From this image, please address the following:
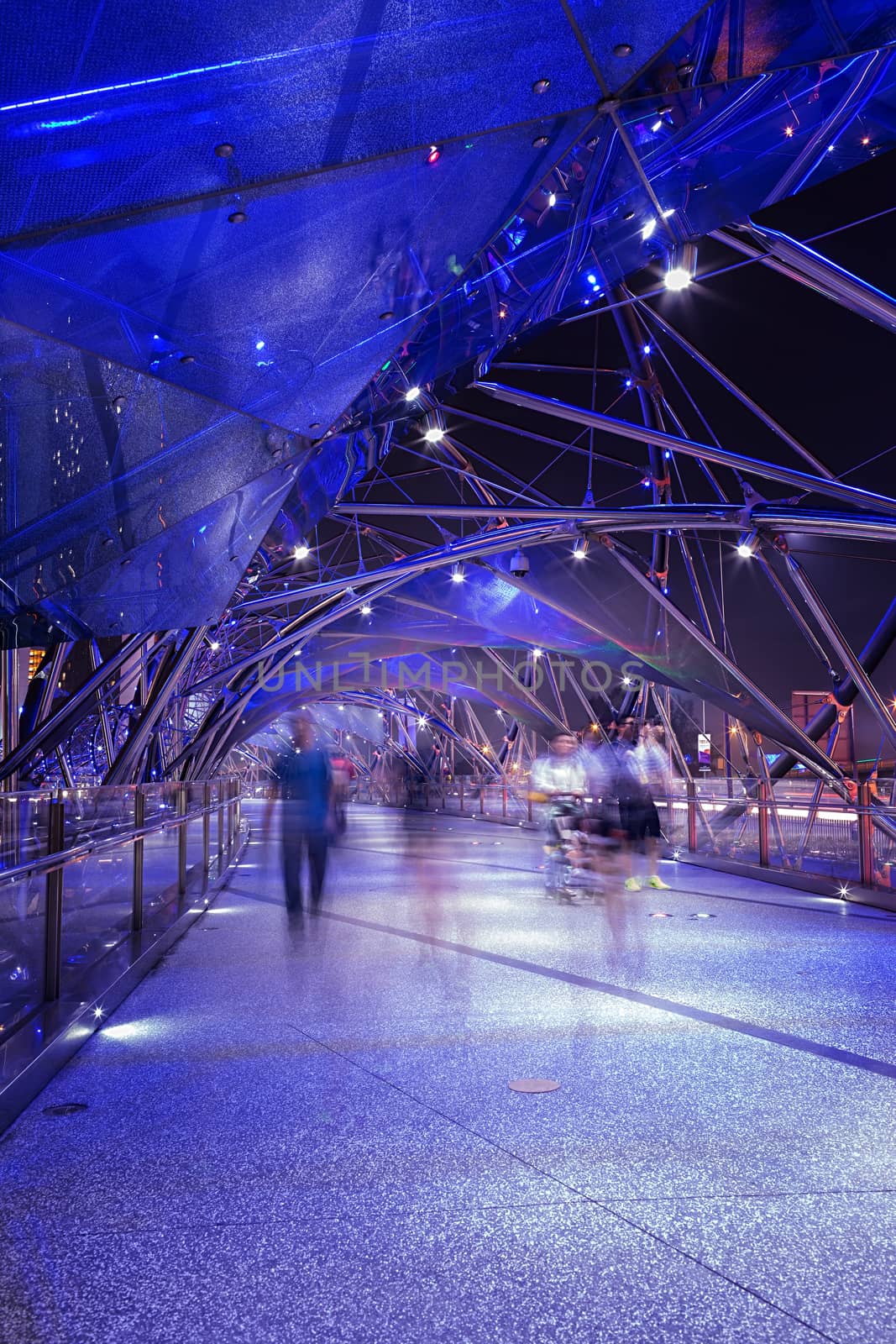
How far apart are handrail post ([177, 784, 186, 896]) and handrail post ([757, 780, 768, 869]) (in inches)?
334

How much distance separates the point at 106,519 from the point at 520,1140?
5.91m

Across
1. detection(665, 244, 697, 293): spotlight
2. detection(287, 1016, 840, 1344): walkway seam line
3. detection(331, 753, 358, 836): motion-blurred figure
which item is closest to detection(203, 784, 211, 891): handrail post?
detection(331, 753, 358, 836): motion-blurred figure

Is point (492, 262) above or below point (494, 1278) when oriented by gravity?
above

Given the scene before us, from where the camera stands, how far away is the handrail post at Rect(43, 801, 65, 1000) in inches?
219

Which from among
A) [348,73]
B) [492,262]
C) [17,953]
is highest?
[492,262]

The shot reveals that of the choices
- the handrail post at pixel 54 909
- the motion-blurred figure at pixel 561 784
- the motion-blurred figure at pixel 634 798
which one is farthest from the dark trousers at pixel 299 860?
the handrail post at pixel 54 909

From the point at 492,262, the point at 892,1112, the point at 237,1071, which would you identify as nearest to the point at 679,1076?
the point at 892,1112

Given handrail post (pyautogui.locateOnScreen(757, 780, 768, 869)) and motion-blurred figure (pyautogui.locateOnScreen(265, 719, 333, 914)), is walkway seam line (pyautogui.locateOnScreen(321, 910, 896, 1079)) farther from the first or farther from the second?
handrail post (pyautogui.locateOnScreen(757, 780, 768, 869))

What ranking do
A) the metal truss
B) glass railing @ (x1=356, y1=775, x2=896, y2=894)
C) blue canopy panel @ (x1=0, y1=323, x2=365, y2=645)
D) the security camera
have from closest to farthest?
blue canopy panel @ (x1=0, y1=323, x2=365, y2=645), the metal truss, glass railing @ (x1=356, y1=775, x2=896, y2=894), the security camera

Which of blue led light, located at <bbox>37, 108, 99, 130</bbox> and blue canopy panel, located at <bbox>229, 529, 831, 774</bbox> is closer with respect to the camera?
blue led light, located at <bbox>37, 108, 99, 130</bbox>

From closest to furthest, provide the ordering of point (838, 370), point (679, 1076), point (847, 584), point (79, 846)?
point (679, 1076), point (79, 846), point (838, 370), point (847, 584)

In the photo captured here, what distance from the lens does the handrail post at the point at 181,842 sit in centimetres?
1124

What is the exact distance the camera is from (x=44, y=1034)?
5215 mm

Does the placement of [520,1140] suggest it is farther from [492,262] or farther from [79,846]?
[492,262]
